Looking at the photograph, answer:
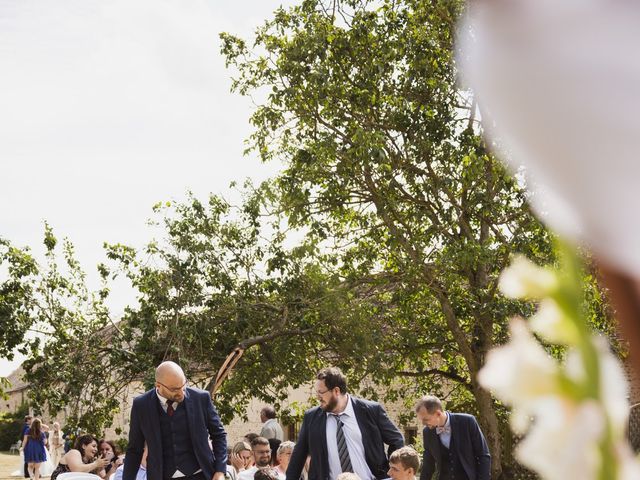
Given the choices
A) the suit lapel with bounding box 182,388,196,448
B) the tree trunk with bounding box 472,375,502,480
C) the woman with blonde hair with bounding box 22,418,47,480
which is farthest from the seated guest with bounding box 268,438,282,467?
the woman with blonde hair with bounding box 22,418,47,480

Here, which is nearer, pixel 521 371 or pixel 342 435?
pixel 521 371

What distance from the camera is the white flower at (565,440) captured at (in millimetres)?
271

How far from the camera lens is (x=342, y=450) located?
6340mm

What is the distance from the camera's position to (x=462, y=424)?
7168 mm

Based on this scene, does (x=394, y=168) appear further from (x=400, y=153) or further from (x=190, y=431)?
(x=190, y=431)

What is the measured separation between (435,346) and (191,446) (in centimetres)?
1033

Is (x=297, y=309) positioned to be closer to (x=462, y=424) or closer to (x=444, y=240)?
(x=444, y=240)

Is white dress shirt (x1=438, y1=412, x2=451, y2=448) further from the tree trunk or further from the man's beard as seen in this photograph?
the tree trunk

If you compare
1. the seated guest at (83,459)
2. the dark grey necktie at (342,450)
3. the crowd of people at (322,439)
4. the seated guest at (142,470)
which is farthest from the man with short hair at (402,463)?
the seated guest at (83,459)

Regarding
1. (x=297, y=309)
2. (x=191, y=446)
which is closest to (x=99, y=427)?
(x=297, y=309)

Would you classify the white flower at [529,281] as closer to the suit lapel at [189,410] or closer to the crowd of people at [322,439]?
the crowd of people at [322,439]

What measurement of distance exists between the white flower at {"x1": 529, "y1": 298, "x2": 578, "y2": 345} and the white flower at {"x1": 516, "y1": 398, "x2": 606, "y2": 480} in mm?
20

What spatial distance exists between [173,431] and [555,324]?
6.56 m

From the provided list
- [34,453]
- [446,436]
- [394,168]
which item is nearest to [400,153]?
[394,168]
